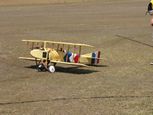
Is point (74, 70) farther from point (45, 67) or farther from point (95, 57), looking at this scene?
point (45, 67)

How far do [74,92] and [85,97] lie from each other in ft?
2.25

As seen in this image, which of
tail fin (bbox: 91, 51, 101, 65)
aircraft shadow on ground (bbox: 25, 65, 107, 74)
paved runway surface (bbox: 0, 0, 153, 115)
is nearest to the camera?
paved runway surface (bbox: 0, 0, 153, 115)

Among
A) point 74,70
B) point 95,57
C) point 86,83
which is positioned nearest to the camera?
point 86,83

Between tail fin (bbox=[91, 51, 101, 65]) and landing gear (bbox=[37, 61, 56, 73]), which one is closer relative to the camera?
landing gear (bbox=[37, 61, 56, 73])

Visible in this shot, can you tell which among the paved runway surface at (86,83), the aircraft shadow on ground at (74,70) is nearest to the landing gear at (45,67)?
the paved runway surface at (86,83)

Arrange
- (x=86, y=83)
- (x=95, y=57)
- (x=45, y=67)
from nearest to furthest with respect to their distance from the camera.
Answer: (x=86, y=83) < (x=45, y=67) < (x=95, y=57)

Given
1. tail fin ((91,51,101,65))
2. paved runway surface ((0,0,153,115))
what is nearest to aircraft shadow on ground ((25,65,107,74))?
paved runway surface ((0,0,153,115))

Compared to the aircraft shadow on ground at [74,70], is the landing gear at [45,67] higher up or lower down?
higher up

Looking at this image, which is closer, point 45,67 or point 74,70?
point 45,67

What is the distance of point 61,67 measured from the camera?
55.0 ft

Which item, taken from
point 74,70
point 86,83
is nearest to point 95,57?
point 74,70

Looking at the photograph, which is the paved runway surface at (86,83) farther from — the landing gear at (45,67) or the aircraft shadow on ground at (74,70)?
the landing gear at (45,67)

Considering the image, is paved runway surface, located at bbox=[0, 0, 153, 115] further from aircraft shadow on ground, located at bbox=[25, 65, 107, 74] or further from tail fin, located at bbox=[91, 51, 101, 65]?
tail fin, located at bbox=[91, 51, 101, 65]

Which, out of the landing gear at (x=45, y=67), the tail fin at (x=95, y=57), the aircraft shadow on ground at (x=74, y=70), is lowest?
the aircraft shadow on ground at (x=74, y=70)
